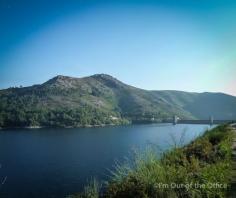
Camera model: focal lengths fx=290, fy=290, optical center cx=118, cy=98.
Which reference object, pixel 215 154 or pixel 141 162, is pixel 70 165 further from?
pixel 141 162

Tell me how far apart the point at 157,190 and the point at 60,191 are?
1215 inches

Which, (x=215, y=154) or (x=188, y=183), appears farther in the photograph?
(x=215, y=154)

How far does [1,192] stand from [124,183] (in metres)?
32.4

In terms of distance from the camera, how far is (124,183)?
8602mm

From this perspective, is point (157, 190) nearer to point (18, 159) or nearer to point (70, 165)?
point (70, 165)

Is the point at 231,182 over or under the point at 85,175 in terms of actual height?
over

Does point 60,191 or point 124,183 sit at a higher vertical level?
point 124,183

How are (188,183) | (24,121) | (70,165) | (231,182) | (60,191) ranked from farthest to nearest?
1. (24,121)
2. (70,165)
3. (60,191)
4. (231,182)
5. (188,183)

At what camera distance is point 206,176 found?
7324 mm

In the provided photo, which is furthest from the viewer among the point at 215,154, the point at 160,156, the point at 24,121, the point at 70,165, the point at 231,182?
the point at 24,121

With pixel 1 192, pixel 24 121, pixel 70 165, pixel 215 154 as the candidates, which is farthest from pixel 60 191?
pixel 24 121

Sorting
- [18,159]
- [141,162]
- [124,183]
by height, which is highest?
[141,162]

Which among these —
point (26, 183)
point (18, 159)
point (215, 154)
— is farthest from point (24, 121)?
point (215, 154)

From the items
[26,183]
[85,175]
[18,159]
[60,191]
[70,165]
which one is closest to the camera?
[60,191]
